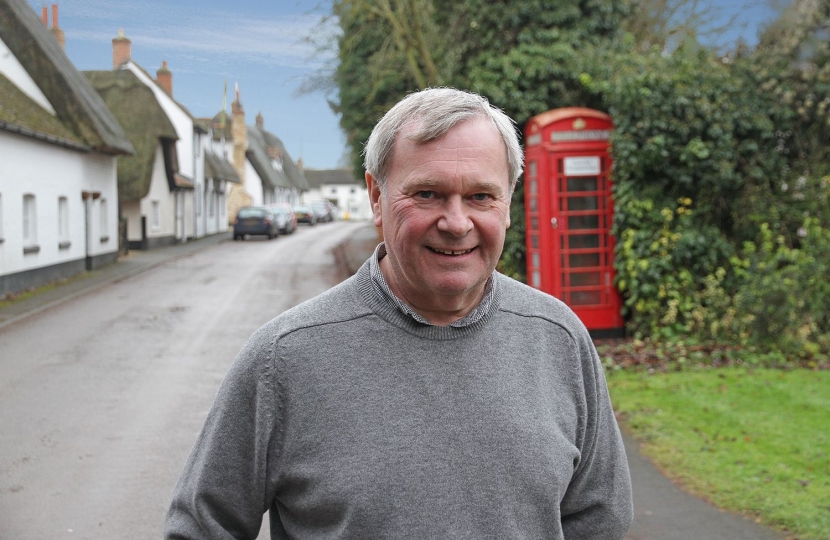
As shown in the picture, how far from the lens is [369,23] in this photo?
21266mm

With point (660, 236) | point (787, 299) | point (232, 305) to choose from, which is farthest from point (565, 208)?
point (232, 305)

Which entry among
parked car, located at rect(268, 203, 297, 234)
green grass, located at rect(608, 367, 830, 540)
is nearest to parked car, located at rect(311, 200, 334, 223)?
parked car, located at rect(268, 203, 297, 234)

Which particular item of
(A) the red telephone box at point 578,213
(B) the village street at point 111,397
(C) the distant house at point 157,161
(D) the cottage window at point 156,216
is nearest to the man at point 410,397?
(B) the village street at point 111,397

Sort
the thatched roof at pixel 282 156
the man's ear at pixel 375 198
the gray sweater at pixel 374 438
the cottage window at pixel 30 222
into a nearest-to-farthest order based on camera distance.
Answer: the gray sweater at pixel 374 438
the man's ear at pixel 375 198
the cottage window at pixel 30 222
the thatched roof at pixel 282 156

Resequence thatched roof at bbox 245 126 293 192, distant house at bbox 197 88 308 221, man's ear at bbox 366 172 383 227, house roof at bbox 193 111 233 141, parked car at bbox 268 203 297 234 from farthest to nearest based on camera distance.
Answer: thatched roof at bbox 245 126 293 192 < distant house at bbox 197 88 308 221 < parked car at bbox 268 203 297 234 < house roof at bbox 193 111 233 141 < man's ear at bbox 366 172 383 227

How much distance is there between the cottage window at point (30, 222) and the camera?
19938mm

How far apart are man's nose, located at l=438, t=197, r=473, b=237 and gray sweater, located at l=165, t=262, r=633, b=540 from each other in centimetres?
24

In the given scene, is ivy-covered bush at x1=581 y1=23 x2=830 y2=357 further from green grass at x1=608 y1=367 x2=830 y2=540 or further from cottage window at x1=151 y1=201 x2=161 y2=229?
cottage window at x1=151 y1=201 x2=161 y2=229

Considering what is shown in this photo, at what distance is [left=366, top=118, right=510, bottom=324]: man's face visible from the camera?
2.04 metres

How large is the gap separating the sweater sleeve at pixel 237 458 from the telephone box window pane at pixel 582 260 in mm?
9632

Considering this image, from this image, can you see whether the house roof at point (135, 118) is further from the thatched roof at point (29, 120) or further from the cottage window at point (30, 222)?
the cottage window at point (30, 222)

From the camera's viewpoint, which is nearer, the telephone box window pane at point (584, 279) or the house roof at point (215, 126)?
the telephone box window pane at point (584, 279)

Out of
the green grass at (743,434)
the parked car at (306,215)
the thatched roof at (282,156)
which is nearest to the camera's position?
→ the green grass at (743,434)

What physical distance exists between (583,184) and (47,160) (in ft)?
49.0
